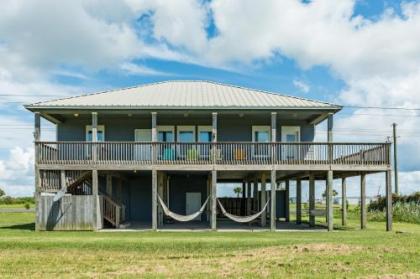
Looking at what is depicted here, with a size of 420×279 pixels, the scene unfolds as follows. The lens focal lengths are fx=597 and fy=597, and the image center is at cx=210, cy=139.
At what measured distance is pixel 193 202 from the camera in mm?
31984

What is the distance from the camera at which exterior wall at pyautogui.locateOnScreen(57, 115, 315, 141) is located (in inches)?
1170

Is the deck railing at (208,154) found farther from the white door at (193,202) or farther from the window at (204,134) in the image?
the white door at (193,202)

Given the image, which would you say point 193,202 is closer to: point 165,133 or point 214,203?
point 165,133

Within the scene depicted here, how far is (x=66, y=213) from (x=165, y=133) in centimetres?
689

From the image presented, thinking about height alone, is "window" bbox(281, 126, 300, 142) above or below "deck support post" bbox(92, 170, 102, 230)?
above

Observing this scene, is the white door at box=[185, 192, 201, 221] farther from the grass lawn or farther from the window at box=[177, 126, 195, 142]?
the grass lawn

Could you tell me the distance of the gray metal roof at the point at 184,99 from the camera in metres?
25.9

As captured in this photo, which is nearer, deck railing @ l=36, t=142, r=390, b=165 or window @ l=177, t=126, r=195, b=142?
deck railing @ l=36, t=142, r=390, b=165

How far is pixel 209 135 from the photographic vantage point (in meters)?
29.7

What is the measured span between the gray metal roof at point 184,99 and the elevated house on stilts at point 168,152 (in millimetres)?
47

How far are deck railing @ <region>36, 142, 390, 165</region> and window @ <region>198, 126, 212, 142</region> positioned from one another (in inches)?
104

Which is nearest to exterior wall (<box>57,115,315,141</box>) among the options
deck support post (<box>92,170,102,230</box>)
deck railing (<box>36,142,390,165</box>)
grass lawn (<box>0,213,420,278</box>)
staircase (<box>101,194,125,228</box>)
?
deck railing (<box>36,142,390,165</box>)

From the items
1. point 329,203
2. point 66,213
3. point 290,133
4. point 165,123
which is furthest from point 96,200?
point 290,133

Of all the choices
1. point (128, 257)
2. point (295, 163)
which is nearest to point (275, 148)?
point (295, 163)
